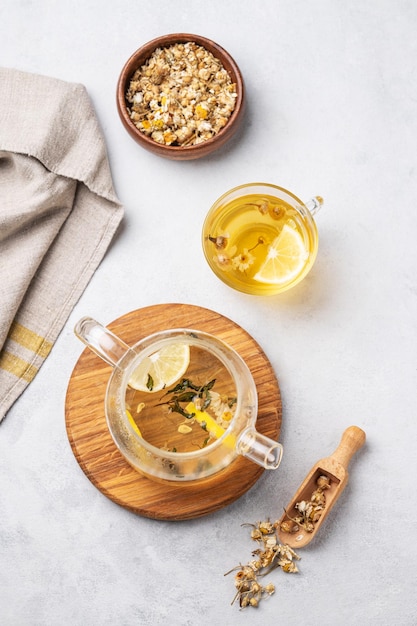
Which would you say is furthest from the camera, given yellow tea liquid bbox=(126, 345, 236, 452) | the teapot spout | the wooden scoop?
the wooden scoop

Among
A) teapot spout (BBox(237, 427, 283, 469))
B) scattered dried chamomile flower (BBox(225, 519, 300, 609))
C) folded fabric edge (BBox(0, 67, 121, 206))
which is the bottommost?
scattered dried chamomile flower (BBox(225, 519, 300, 609))

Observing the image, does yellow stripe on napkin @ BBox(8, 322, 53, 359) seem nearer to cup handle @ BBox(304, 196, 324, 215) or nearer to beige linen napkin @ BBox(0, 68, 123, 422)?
beige linen napkin @ BBox(0, 68, 123, 422)

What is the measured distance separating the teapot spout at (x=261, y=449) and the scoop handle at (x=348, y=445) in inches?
10.3

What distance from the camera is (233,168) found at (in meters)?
1.49

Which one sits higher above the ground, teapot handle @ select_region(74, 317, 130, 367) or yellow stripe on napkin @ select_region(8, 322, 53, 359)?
teapot handle @ select_region(74, 317, 130, 367)

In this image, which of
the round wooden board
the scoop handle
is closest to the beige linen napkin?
the round wooden board

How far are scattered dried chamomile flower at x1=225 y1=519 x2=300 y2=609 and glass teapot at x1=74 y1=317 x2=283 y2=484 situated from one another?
23cm

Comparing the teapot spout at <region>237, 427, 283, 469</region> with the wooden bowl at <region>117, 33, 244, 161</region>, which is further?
the wooden bowl at <region>117, 33, 244, 161</region>

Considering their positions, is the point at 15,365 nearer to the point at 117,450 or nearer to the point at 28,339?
the point at 28,339

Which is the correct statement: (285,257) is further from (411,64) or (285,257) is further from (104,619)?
(104,619)

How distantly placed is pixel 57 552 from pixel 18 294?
533mm

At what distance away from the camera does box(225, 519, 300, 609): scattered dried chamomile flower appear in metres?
1.37

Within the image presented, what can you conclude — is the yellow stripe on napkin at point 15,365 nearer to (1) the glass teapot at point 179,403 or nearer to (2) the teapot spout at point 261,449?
(1) the glass teapot at point 179,403

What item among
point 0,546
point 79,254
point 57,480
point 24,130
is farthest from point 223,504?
point 24,130
